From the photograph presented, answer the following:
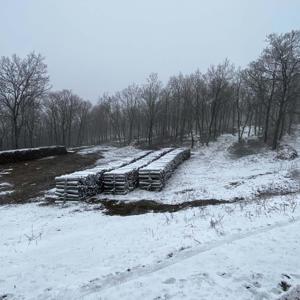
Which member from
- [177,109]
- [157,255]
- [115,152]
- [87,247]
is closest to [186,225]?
[157,255]

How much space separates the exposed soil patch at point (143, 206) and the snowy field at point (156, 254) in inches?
35.9

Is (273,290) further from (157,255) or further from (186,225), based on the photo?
(186,225)

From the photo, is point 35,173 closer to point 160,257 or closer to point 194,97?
point 160,257

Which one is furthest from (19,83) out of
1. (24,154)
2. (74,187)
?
(74,187)

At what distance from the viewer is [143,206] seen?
13273mm

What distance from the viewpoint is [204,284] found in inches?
205

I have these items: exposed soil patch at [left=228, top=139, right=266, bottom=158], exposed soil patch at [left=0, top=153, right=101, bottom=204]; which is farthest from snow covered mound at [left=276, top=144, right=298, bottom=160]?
exposed soil patch at [left=0, top=153, right=101, bottom=204]

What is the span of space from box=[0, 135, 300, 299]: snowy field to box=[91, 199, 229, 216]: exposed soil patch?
911 mm

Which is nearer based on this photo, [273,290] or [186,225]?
[273,290]

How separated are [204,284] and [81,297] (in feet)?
7.24

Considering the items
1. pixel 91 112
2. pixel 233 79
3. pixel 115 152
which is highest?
pixel 233 79

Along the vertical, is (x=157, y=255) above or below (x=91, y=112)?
below

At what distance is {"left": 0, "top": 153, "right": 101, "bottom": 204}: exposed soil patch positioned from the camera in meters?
16.9

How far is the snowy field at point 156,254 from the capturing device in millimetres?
5215
